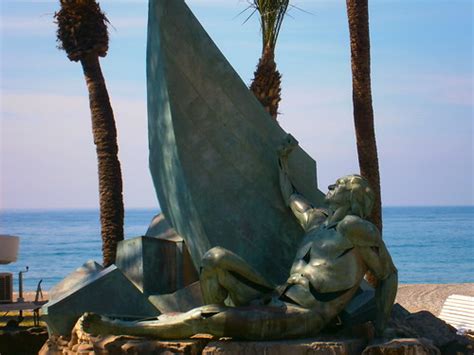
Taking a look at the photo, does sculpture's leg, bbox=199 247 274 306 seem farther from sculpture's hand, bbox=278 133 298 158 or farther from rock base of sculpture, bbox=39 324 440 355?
sculpture's hand, bbox=278 133 298 158

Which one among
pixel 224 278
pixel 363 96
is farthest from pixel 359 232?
pixel 363 96

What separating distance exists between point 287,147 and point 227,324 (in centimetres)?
227

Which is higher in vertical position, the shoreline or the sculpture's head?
the sculpture's head

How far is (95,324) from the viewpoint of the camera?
9758 millimetres

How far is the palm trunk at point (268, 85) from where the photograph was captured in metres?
18.1

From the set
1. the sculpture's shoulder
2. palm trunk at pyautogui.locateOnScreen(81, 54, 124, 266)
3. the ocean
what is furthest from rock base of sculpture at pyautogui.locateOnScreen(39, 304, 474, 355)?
the ocean

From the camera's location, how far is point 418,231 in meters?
79.1

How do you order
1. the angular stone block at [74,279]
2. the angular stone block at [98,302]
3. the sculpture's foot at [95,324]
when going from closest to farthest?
the sculpture's foot at [95,324], the angular stone block at [98,302], the angular stone block at [74,279]

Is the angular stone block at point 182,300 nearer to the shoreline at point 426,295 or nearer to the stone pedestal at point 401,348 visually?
the stone pedestal at point 401,348

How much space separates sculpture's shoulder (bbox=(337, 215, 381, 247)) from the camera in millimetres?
9797

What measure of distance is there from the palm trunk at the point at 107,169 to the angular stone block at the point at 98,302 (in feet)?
17.7

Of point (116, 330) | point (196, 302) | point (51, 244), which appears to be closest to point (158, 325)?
point (116, 330)

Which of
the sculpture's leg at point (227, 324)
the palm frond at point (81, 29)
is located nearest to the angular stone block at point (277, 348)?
the sculpture's leg at point (227, 324)

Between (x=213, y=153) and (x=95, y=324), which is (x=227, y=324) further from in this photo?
(x=213, y=153)
